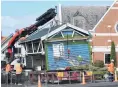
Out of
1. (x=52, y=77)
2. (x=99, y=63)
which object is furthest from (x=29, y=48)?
(x=52, y=77)

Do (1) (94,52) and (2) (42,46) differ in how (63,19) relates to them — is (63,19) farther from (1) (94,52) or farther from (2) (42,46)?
(2) (42,46)

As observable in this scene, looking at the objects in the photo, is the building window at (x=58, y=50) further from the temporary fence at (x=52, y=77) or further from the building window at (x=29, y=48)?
the temporary fence at (x=52, y=77)

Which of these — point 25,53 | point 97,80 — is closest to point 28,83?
point 97,80

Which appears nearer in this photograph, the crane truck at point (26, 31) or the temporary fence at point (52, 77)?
the temporary fence at point (52, 77)

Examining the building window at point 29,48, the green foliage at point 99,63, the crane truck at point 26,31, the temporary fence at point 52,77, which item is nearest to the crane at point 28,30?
the crane truck at point 26,31

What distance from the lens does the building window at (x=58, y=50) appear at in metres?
35.2

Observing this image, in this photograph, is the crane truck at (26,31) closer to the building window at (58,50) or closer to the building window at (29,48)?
the building window at (58,50)

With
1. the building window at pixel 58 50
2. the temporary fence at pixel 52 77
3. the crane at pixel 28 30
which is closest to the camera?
the temporary fence at pixel 52 77

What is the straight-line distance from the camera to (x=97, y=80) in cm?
3064

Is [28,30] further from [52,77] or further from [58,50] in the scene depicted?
[52,77]

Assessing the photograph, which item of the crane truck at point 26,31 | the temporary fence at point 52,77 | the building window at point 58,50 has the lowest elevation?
the temporary fence at point 52,77

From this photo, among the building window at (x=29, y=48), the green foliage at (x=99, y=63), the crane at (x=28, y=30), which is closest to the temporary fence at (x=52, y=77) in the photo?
the crane at (x=28, y=30)

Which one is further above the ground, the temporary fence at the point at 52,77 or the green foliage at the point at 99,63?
the green foliage at the point at 99,63

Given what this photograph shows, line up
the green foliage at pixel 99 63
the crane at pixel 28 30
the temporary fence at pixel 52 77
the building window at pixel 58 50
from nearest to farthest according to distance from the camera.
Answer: the temporary fence at pixel 52 77, the crane at pixel 28 30, the building window at pixel 58 50, the green foliage at pixel 99 63
